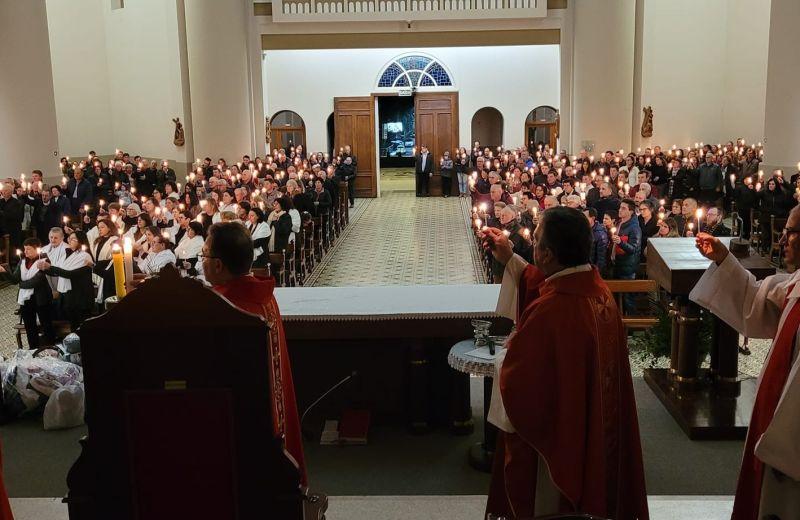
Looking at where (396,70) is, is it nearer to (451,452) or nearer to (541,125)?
(541,125)

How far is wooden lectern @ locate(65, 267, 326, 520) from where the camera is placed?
251 centimetres

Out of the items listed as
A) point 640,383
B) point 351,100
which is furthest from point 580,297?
point 351,100

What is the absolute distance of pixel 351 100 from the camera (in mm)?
27016

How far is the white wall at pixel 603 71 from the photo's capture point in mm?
21297

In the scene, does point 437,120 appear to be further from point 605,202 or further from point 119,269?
point 119,269

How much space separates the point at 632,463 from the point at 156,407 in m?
2.13

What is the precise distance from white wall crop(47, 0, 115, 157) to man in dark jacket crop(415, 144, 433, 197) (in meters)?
10.0

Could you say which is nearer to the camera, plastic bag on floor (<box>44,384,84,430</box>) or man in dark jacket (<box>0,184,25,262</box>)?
plastic bag on floor (<box>44,384,84,430</box>)

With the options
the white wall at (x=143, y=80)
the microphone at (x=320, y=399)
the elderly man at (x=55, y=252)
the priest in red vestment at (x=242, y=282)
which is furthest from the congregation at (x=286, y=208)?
the white wall at (x=143, y=80)

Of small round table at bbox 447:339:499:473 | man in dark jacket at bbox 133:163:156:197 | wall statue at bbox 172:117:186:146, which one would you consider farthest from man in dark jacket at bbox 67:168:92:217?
small round table at bbox 447:339:499:473

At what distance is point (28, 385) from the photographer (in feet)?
21.7

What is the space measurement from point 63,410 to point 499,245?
13.8ft

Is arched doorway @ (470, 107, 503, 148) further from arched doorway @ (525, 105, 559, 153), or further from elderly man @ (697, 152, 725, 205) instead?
elderly man @ (697, 152, 725, 205)

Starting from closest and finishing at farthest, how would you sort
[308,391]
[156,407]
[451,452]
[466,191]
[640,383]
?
[156,407], [451,452], [308,391], [640,383], [466,191]
